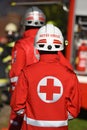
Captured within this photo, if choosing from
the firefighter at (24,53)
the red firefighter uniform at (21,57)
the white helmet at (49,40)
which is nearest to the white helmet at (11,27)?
the firefighter at (24,53)

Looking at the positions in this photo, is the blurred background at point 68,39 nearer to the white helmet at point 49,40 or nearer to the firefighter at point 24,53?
the firefighter at point 24,53

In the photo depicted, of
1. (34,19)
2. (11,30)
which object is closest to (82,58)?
(34,19)

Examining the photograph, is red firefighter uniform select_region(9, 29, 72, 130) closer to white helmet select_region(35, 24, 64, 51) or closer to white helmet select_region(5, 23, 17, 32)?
white helmet select_region(35, 24, 64, 51)

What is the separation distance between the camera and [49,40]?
440cm

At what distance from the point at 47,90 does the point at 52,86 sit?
0.06 meters

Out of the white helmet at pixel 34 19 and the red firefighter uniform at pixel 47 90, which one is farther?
the white helmet at pixel 34 19

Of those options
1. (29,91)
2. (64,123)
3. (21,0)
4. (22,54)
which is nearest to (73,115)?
(64,123)

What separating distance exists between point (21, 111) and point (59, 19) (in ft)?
17.7

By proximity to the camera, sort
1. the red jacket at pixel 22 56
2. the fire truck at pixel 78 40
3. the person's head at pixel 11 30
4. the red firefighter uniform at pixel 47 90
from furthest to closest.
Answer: the person's head at pixel 11 30
the fire truck at pixel 78 40
the red jacket at pixel 22 56
the red firefighter uniform at pixel 47 90

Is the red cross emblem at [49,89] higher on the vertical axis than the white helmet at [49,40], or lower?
lower

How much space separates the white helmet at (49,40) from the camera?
4.37 m

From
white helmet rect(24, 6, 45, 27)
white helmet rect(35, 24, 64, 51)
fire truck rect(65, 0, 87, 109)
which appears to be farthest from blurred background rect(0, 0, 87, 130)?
white helmet rect(35, 24, 64, 51)

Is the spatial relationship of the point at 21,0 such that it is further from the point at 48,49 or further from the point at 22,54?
the point at 48,49

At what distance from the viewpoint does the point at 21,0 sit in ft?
35.4
